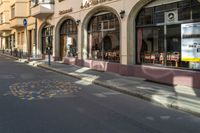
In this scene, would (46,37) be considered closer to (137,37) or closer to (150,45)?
(137,37)

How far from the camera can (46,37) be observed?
31.7 m

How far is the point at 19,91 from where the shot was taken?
12727mm

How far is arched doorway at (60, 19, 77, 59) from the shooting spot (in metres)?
25.0

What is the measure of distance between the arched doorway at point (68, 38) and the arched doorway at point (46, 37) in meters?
1.89

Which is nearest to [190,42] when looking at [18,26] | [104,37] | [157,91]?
[157,91]

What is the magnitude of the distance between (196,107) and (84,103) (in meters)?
3.16

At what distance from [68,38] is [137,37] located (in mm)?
9944

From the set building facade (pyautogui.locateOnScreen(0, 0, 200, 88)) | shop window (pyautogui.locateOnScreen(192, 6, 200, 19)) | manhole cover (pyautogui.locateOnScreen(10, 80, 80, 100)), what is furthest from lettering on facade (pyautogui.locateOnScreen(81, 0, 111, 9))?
shop window (pyautogui.locateOnScreen(192, 6, 200, 19))

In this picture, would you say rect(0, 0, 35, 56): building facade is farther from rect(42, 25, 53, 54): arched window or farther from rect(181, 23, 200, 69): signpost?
rect(181, 23, 200, 69): signpost

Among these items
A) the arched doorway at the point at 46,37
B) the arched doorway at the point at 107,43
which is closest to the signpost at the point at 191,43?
the arched doorway at the point at 107,43

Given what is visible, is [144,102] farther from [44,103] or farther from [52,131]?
[52,131]

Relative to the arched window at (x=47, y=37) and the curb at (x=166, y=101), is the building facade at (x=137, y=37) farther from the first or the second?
the arched window at (x=47, y=37)

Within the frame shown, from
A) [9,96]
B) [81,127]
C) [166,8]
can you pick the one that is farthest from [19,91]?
[166,8]

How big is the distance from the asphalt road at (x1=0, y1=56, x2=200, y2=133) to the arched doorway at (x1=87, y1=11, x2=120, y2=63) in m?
6.33
